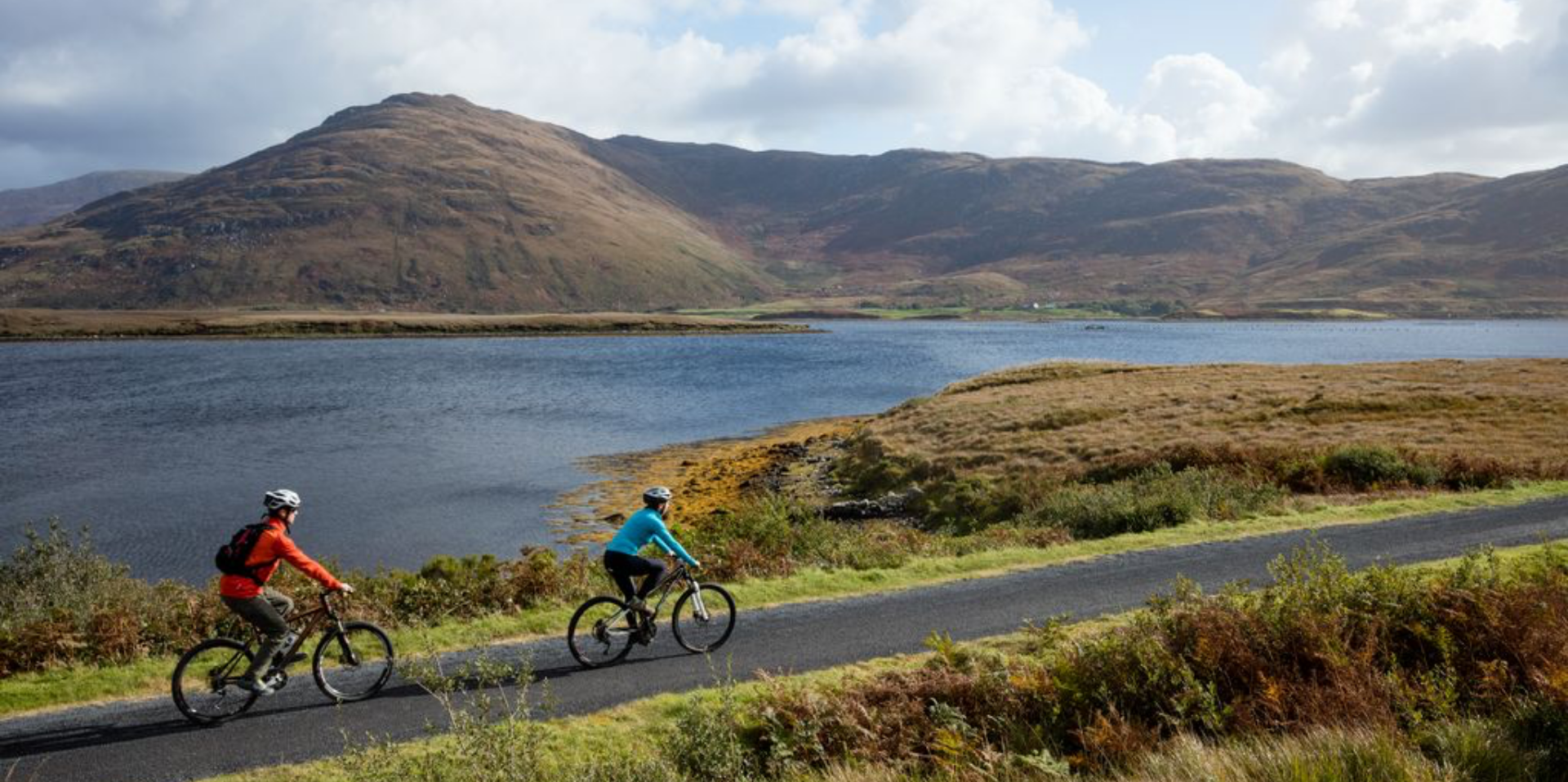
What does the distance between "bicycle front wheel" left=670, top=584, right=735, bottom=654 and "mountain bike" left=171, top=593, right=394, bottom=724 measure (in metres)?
4.25

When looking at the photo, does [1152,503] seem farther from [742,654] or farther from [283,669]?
[283,669]

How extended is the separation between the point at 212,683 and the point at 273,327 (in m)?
186

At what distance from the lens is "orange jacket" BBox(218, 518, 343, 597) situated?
1078cm

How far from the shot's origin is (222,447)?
175 feet

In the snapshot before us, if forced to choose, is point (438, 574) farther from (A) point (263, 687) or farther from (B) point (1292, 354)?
(B) point (1292, 354)

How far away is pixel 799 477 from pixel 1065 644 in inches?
1207

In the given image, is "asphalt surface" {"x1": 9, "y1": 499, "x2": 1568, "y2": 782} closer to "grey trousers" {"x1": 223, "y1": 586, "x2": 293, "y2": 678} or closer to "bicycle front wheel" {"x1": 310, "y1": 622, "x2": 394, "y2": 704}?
"bicycle front wheel" {"x1": 310, "y1": 622, "x2": 394, "y2": 704}

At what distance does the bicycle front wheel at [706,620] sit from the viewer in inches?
522

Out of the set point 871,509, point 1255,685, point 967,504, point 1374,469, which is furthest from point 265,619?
point 1374,469

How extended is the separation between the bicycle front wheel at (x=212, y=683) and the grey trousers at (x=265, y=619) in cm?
17

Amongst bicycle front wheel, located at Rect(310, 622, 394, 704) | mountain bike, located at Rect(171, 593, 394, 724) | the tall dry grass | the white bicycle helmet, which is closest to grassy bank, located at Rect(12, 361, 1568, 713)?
the tall dry grass

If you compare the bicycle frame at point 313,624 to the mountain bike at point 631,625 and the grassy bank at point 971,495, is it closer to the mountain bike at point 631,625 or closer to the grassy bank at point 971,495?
the grassy bank at point 971,495

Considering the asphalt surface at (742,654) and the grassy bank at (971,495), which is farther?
the grassy bank at (971,495)

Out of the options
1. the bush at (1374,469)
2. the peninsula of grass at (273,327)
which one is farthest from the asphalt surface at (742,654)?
the peninsula of grass at (273,327)
